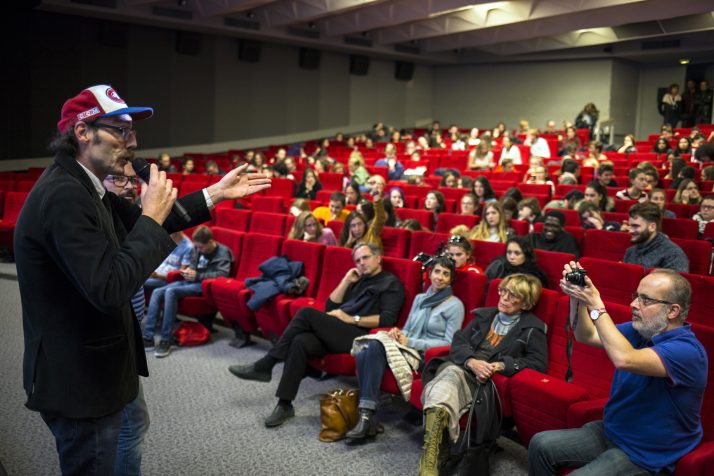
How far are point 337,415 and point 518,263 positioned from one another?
150 centimetres

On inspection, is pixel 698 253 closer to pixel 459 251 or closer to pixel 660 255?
pixel 660 255

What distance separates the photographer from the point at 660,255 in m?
3.86

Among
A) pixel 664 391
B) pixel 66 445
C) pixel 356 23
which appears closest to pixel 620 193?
pixel 664 391

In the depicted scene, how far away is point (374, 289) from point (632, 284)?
1392mm

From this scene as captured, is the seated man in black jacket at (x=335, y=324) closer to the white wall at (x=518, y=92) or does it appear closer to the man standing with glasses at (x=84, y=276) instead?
the man standing with glasses at (x=84, y=276)

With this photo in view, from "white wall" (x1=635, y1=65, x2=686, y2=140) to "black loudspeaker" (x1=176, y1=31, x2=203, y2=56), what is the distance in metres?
10.9

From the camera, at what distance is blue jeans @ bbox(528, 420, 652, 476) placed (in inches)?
83.6

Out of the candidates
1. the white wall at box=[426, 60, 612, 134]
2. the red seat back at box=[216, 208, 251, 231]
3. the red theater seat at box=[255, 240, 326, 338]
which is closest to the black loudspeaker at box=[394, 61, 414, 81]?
the white wall at box=[426, 60, 612, 134]

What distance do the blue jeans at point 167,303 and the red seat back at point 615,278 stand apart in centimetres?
258

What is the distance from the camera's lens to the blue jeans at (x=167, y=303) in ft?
14.1

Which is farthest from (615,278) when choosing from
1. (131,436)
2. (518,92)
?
(518,92)

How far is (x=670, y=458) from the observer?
1948 mm

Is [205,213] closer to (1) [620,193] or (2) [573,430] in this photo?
(2) [573,430]

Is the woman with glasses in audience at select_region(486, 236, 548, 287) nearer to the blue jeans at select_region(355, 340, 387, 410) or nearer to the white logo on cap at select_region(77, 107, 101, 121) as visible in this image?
the blue jeans at select_region(355, 340, 387, 410)
